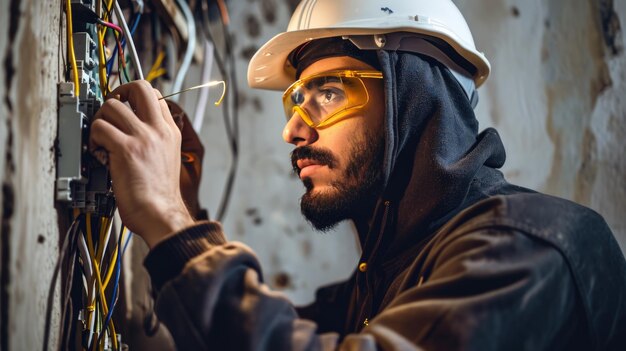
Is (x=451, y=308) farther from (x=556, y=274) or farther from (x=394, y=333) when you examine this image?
(x=556, y=274)

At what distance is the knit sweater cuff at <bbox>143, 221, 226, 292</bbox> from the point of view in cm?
101

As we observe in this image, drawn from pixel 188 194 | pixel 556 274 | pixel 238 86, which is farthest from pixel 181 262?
pixel 238 86

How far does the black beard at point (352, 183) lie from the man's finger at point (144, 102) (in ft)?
1.56

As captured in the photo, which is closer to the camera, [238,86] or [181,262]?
[181,262]

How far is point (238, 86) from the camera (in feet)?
7.32

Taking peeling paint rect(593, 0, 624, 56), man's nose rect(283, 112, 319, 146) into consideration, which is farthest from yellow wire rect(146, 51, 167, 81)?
peeling paint rect(593, 0, 624, 56)

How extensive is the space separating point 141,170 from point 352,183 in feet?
1.95

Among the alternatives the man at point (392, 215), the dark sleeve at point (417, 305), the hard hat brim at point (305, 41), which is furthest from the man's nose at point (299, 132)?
the dark sleeve at point (417, 305)

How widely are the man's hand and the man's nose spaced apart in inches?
18.6

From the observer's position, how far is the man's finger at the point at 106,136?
108 centimetres

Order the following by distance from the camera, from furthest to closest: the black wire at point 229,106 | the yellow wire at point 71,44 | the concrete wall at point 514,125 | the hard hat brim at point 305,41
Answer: the black wire at point 229,106 < the concrete wall at point 514,125 < the hard hat brim at point 305,41 < the yellow wire at point 71,44

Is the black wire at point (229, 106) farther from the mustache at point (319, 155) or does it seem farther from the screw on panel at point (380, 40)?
the screw on panel at point (380, 40)

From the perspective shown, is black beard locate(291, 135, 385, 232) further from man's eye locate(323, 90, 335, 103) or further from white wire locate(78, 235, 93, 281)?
white wire locate(78, 235, 93, 281)

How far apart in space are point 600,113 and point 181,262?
1.56 metres
